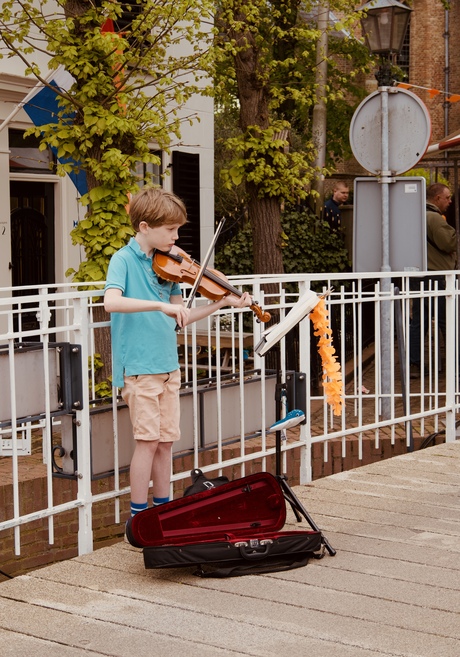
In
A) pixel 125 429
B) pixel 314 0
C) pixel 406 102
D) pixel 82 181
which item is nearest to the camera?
pixel 125 429

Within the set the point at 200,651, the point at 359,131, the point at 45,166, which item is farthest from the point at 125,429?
the point at 45,166

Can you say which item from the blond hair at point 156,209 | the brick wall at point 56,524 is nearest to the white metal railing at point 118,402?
the brick wall at point 56,524

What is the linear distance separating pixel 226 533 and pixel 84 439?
2.66ft

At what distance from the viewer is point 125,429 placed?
18.1 ft

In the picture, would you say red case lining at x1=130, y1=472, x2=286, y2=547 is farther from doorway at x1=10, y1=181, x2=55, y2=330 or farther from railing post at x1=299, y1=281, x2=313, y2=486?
doorway at x1=10, y1=181, x2=55, y2=330

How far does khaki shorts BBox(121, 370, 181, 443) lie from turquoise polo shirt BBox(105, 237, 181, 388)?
0.05 meters

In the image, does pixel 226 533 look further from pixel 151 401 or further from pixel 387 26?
pixel 387 26

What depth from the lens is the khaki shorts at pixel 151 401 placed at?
200 inches

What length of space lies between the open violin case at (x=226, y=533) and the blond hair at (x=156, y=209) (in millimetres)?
1188

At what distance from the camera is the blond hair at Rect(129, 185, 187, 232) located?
4945mm

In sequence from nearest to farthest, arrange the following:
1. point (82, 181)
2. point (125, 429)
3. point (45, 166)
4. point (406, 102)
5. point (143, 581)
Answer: point (143, 581), point (125, 429), point (406, 102), point (82, 181), point (45, 166)

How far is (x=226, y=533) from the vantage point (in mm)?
4926

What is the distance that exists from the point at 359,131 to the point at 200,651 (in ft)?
21.6

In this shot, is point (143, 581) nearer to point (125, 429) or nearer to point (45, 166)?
point (125, 429)
